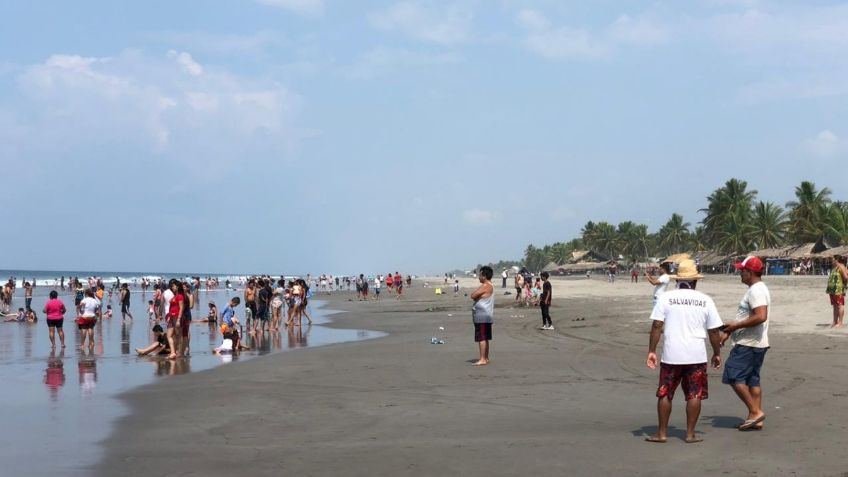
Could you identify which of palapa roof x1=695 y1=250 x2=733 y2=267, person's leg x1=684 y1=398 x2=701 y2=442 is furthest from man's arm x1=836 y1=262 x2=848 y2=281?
palapa roof x1=695 y1=250 x2=733 y2=267

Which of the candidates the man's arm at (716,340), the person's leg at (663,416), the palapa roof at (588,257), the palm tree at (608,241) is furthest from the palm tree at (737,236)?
the person's leg at (663,416)

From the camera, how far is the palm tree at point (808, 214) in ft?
241

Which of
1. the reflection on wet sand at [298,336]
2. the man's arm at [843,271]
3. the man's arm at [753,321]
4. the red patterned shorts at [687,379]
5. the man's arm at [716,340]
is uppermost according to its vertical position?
the man's arm at [843,271]

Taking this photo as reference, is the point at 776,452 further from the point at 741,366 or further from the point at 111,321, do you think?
the point at 111,321

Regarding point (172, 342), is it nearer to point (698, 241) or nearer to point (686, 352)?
point (686, 352)

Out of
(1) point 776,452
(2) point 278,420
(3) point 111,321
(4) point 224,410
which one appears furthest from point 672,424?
(3) point 111,321

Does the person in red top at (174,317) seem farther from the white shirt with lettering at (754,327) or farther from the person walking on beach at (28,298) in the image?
the person walking on beach at (28,298)

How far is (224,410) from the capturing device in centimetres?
977

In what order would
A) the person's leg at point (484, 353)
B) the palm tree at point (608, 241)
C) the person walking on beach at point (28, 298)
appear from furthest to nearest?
the palm tree at point (608, 241) → the person walking on beach at point (28, 298) → the person's leg at point (484, 353)

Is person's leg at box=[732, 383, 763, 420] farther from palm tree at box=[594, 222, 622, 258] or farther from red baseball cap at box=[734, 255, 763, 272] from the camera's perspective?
palm tree at box=[594, 222, 622, 258]

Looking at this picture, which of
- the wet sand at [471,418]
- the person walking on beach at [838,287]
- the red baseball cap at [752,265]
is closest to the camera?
the wet sand at [471,418]

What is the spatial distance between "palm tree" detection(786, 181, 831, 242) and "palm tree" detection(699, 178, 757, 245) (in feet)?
34.7

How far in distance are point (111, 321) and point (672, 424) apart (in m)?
27.8

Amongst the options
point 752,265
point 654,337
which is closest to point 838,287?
point 752,265
